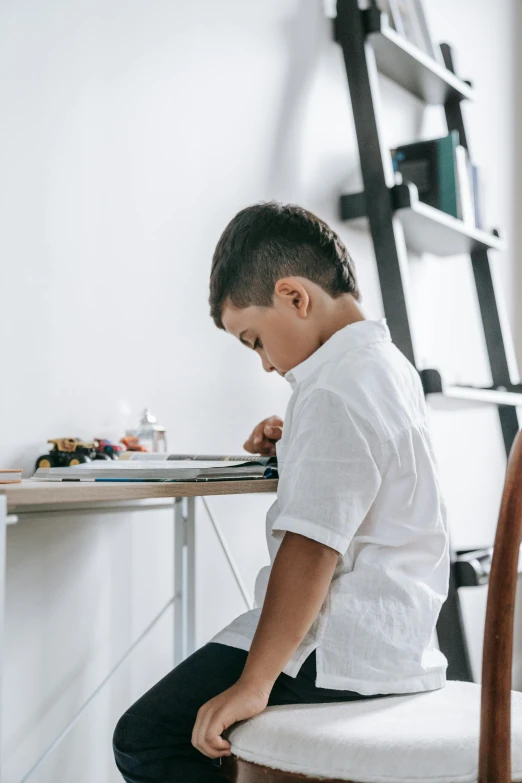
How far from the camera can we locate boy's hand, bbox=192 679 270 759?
0.76 meters

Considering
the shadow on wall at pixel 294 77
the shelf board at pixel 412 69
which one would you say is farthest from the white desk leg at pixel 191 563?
the shelf board at pixel 412 69

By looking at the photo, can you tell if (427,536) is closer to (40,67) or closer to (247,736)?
(247,736)

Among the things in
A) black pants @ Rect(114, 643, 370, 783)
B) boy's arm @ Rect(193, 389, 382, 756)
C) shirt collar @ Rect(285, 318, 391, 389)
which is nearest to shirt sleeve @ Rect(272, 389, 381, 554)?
boy's arm @ Rect(193, 389, 382, 756)

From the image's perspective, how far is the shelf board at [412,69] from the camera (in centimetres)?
211

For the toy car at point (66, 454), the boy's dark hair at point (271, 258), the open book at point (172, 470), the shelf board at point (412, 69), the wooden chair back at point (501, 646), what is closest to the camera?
the wooden chair back at point (501, 646)

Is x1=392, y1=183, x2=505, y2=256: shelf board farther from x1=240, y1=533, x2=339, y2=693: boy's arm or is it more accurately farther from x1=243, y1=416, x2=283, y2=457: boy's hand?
x1=240, y1=533, x2=339, y2=693: boy's arm

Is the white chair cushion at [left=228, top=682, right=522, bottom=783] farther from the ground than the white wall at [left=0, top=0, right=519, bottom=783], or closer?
closer

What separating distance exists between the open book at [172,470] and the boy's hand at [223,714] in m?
0.26

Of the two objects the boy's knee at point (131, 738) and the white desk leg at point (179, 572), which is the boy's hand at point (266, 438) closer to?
the white desk leg at point (179, 572)

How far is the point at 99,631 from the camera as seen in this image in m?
1.51

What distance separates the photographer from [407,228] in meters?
2.24

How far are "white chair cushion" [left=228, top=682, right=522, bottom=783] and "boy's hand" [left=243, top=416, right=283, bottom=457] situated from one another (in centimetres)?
58

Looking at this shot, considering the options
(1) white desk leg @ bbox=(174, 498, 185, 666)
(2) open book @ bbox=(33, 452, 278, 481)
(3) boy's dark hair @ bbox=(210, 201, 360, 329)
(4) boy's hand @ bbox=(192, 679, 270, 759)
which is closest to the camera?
(4) boy's hand @ bbox=(192, 679, 270, 759)

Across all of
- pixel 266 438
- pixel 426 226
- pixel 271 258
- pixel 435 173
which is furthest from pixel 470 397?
pixel 271 258
